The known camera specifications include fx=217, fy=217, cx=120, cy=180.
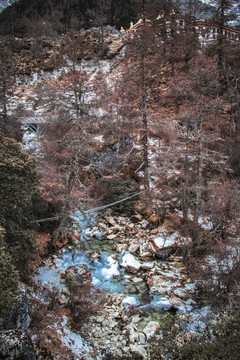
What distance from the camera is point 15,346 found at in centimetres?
411

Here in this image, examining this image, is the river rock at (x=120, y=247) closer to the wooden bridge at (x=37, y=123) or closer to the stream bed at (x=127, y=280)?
the stream bed at (x=127, y=280)

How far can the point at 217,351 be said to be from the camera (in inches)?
169

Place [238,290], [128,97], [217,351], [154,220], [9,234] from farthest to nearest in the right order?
[128,97]
[154,220]
[238,290]
[9,234]
[217,351]

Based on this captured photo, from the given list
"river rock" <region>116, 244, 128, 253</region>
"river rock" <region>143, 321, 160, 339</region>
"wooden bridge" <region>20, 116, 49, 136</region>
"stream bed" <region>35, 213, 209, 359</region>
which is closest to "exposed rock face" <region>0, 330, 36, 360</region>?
"stream bed" <region>35, 213, 209, 359</region>

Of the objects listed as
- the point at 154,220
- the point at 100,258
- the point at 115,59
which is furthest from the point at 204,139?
the point at 115,59

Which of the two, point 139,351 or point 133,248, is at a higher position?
point 139,351

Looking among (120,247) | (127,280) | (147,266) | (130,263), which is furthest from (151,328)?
(120,247)

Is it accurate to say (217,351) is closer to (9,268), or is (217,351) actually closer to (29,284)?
(9,268)

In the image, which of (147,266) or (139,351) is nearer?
(139,351)

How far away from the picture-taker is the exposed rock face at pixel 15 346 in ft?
13.2

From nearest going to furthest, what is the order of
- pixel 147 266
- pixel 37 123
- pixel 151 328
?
pixel 151 328, pixel 147 266, pixel 37 123

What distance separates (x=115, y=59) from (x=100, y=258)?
33.9m

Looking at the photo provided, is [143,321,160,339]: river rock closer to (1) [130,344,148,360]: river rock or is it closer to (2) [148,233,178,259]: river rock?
(1) [130,344,148,360]: river rock

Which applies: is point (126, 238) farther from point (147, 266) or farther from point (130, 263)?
point (147, 266)
